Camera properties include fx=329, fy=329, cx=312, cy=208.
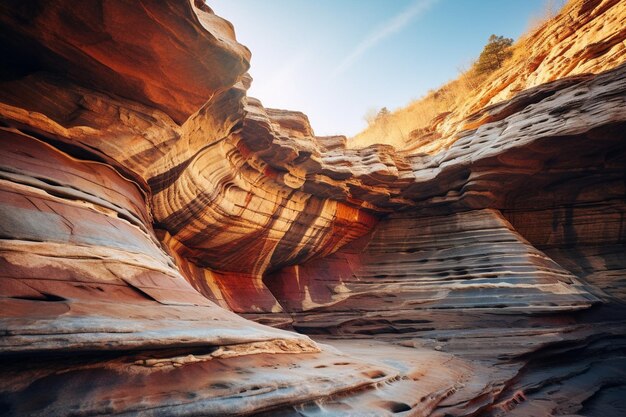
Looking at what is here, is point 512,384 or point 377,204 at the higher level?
point 377,204

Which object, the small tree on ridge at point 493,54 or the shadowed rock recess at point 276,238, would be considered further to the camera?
the small tree on ridge at point 493,54

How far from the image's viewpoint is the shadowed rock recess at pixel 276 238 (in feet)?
7.81

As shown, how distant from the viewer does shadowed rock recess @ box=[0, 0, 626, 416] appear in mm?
2381

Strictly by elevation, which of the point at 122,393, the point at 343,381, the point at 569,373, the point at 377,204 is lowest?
the point at 122,393

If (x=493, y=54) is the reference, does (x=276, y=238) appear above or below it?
below

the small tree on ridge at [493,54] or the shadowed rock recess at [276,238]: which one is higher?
the small tree on ridge at [493,54]

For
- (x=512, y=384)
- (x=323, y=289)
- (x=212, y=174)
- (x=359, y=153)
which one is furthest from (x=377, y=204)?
(x=512, y=384)

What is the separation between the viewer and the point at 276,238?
902cm

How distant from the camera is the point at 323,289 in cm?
987

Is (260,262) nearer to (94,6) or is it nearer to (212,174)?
(212,174)

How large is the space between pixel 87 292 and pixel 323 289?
770cm

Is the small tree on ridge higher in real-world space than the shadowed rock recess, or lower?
higher

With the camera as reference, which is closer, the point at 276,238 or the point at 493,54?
the point at 276,238

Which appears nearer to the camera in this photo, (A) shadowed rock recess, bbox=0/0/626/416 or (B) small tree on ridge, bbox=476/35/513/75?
(A) shadowed rock recess, bbox=0/0/626/416
